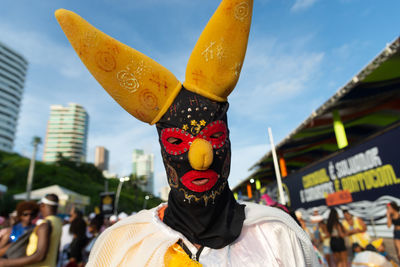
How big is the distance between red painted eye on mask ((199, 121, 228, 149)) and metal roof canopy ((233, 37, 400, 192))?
219 inches

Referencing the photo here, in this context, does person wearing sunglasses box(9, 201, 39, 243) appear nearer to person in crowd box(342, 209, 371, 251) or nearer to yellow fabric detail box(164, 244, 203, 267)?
yellow fabric detail box(164, 244, 203, 267)

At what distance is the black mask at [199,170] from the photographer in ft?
4.79

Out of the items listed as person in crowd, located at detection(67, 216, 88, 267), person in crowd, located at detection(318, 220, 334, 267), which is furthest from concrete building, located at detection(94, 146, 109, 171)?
person in crowd, located at detection(318, 220, 334, 267)

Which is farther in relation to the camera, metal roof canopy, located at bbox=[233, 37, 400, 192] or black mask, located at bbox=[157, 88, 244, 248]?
metal roof canopy, located at bbox=[233, 37, 400, 192]

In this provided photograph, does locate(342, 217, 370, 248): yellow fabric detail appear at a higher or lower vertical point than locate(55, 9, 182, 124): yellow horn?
lower

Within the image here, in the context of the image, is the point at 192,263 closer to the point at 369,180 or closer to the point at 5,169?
the point at 369,180

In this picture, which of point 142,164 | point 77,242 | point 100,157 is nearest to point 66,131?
point 100,157

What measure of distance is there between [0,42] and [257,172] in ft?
326

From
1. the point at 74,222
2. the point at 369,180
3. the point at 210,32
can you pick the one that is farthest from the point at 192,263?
the point at 369,180

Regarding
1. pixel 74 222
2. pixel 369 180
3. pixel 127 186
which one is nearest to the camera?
pixel 74 222

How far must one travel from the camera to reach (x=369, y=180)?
7426mm

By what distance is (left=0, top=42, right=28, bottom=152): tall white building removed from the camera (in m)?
76.8

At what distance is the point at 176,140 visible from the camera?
1.54 metres

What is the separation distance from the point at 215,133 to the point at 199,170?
241mm
